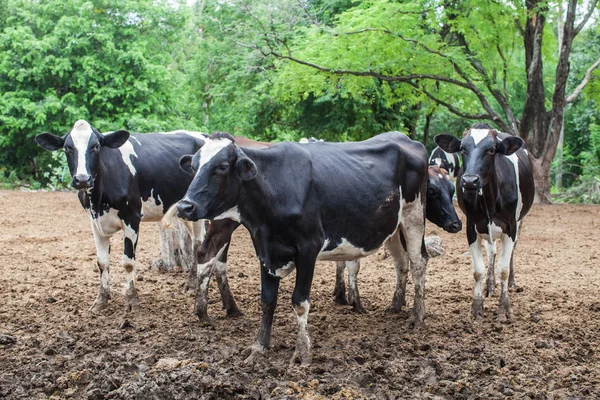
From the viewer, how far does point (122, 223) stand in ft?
26.3

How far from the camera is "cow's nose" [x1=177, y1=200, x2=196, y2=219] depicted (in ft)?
18.1

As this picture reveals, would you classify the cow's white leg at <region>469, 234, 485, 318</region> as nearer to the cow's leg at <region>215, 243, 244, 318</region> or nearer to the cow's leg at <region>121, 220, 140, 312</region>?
the cow's leg at <region>215, 243, 244, 318</region>

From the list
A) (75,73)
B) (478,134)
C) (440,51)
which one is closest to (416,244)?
(478,134)

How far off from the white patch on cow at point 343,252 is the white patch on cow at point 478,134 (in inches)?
68.8

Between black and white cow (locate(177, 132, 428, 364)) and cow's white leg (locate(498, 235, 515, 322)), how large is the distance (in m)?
1.51

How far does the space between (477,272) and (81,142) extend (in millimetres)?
4328

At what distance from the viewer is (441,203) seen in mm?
8164

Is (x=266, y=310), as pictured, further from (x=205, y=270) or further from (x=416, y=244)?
(x=416, y=244)

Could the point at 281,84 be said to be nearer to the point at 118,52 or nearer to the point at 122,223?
the point at 118,52

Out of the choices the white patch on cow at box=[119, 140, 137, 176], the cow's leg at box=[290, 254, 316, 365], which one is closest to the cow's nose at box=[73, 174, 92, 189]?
the white patch on cow at box=[119, 140, 137, 176]

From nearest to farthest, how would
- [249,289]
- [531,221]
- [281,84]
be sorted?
[249,289], [531,221], [281,84]

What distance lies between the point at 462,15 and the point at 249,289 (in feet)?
34.7

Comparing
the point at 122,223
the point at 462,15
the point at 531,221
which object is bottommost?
the point at 531,221

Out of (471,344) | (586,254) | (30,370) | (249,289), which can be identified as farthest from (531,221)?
(30,370)
